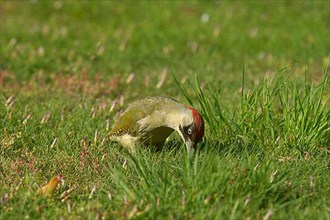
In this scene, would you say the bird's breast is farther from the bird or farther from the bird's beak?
the bird

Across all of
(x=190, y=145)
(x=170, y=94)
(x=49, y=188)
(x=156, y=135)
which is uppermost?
(x=49, y=188)

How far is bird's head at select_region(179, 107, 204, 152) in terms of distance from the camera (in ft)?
19.9

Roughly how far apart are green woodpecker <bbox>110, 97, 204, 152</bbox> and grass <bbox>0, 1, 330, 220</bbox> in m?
0.14

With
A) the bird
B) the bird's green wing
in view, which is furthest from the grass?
the bird's green wing

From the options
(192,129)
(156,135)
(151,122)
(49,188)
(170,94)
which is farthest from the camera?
(170,94)

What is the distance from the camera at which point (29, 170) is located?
595cm

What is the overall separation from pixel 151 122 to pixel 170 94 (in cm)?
315

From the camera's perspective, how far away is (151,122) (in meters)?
6.50

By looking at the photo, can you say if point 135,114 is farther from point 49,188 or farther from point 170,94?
point 170,94

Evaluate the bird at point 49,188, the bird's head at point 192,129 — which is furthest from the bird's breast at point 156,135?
the bird at point 49,188

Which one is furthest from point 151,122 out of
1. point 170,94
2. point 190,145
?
point 170,94

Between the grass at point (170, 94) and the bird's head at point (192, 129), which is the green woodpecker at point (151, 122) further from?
the grass at point (170, 94)

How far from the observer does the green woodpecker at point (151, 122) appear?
6.30 metres

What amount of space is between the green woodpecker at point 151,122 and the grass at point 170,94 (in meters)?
0.14
